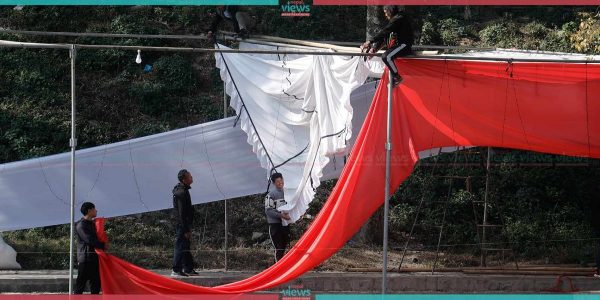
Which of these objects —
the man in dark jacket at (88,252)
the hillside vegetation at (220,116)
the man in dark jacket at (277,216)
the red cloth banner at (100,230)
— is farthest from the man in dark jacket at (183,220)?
the man in dark jacket at (88,252)

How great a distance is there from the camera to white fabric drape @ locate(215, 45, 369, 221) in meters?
12.5

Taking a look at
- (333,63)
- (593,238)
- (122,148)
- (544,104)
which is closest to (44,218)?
(122,148)

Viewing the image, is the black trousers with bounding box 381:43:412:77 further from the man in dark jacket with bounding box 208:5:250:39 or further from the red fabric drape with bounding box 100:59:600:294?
the man in dark jacket with bounding box 208:5:250:39

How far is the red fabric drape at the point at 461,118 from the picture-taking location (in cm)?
1184

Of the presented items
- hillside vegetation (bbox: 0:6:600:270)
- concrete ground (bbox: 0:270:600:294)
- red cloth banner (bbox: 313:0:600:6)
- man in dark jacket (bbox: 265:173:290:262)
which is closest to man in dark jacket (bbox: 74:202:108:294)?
concrete ground (bbox: 0:270:600:294)

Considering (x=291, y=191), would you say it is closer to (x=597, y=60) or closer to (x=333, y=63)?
(x=333, y=63)

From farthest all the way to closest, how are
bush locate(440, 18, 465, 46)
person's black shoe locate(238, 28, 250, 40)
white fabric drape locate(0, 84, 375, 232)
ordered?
bush locate(440, 18, 465, 46) → person's black shoe locate(238, 28, 250, 40) → white fabric drape locate(0, 84, 375, 232)

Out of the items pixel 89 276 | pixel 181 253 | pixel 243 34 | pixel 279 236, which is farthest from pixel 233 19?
pixel 89 276

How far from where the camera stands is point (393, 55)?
461 inches

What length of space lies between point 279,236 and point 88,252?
257 cm

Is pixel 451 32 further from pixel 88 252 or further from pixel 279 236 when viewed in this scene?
pixel 88 252

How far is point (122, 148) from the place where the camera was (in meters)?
13.8

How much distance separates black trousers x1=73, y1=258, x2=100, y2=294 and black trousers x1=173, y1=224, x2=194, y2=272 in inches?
59.3

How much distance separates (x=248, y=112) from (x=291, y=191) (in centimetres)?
120
